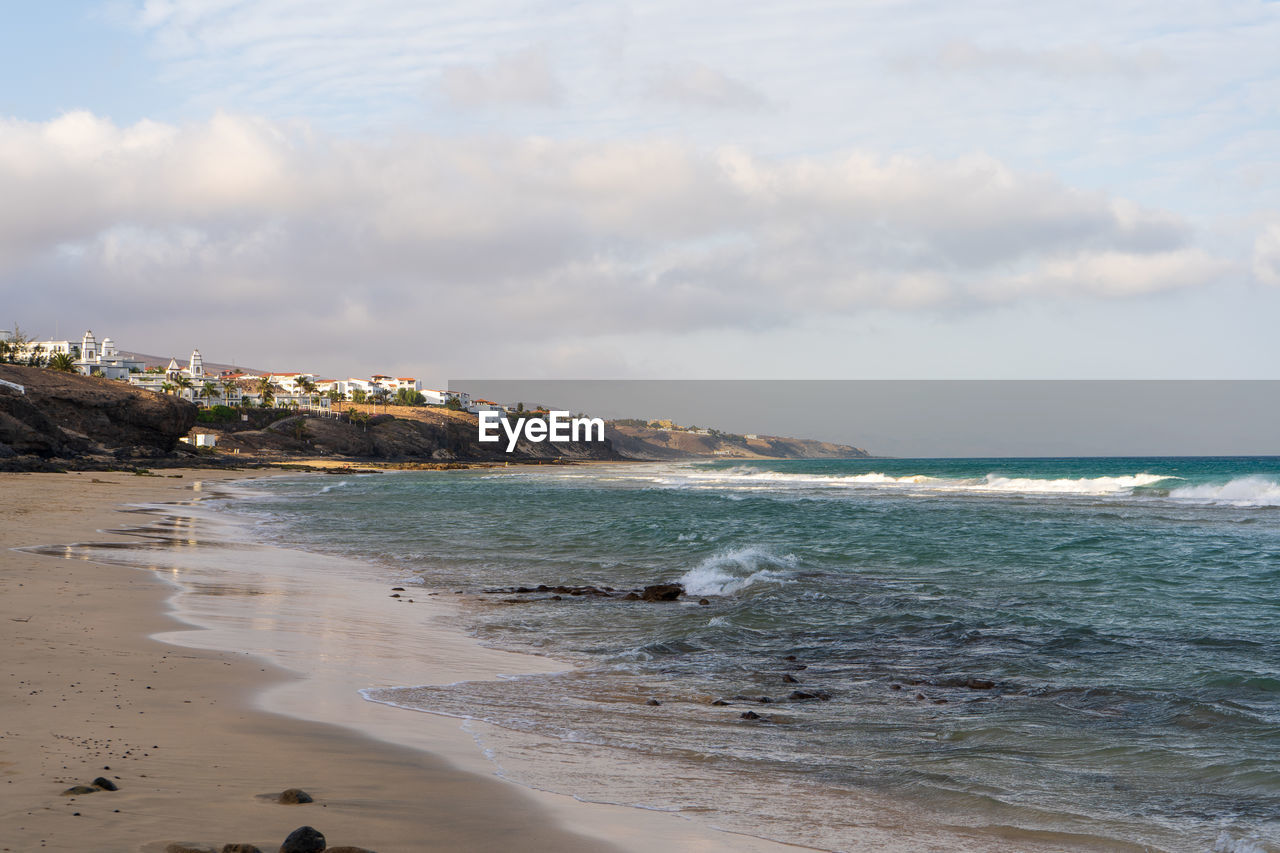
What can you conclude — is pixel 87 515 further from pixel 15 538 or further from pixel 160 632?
pixel 160 632

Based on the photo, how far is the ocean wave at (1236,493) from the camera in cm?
5000

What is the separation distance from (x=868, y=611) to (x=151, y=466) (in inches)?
3139

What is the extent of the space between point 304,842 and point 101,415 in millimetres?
105568

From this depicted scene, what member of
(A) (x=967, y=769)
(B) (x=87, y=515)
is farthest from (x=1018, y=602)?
(B) (x=87, y=515)

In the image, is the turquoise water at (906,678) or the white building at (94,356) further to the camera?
the white building at (94,356)

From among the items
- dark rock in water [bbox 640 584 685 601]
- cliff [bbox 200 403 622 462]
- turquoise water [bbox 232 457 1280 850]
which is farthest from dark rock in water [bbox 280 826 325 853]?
cliff [bbox 200 403 622 462]

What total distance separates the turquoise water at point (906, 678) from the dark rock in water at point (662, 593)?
1.58 ft

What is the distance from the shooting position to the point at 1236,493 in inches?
2125

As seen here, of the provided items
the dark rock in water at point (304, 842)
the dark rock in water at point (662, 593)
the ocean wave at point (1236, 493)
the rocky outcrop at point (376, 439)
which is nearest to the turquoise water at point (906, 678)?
the dark rock in water at point (662, 593)

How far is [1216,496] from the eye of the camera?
5369 centimetres

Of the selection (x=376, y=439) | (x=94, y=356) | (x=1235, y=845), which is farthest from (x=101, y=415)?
(x=1235, y=845)

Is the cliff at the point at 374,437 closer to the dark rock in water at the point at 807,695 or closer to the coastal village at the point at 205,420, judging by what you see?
the coastal village at the point at 205,420

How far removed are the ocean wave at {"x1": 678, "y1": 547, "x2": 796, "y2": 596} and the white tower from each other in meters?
173

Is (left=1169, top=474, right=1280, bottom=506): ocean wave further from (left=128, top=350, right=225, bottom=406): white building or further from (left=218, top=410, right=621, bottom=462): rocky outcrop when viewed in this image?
(left=128, top=350, right=225, bottom=406): white building
